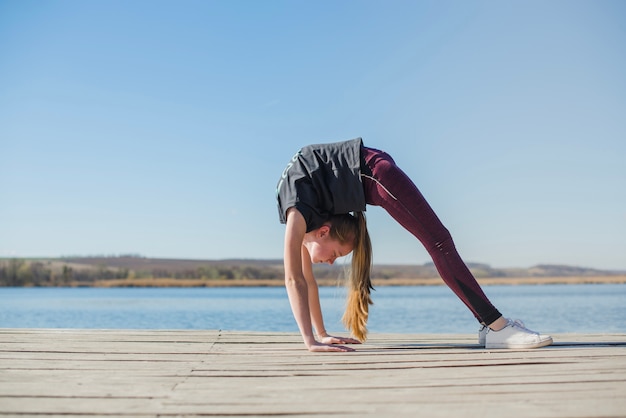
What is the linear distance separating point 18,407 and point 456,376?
60.2 inches

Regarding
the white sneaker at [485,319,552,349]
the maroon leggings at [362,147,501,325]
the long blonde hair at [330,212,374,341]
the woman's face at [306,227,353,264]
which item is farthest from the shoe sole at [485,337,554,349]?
the woman's face at [306,227,353,264]

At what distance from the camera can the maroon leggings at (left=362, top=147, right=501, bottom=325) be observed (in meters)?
3.22

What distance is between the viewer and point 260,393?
2.07 metres

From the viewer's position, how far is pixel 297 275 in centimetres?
312

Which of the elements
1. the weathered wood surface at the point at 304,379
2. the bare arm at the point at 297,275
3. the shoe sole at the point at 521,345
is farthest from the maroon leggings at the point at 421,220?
the bare arm at the point at 297,275

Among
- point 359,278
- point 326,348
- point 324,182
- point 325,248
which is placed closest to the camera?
point 326,348

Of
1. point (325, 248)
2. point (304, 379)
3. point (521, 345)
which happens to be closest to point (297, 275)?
point (325, 248)

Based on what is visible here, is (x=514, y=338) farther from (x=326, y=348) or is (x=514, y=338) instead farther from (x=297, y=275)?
(x=297, y=275)

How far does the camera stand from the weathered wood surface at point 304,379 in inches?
73.4

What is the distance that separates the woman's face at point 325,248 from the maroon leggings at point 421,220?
0.31 metres

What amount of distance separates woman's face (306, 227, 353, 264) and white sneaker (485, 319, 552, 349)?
0.89 metres

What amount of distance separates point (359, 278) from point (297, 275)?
50cm

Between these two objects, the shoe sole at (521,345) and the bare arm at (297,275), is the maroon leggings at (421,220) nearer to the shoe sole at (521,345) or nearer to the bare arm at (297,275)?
the shoe sole at (521,345)

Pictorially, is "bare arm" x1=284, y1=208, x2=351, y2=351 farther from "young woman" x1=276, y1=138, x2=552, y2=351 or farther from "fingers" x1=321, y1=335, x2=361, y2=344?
"fingers" x1=321, y1=335, x2=361, y2=344
